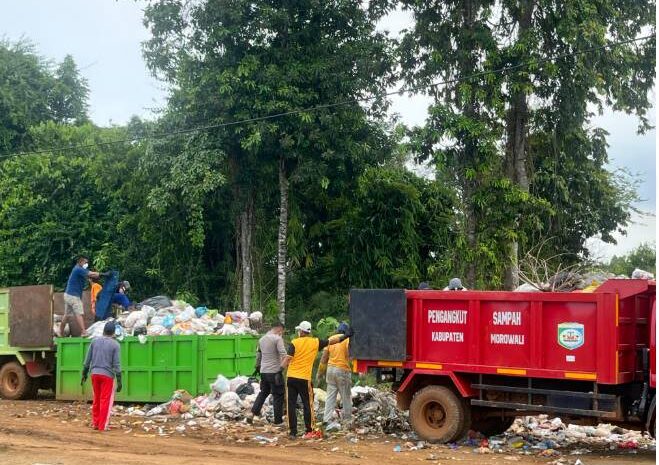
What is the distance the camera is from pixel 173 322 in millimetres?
15383

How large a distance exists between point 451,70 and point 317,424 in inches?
388

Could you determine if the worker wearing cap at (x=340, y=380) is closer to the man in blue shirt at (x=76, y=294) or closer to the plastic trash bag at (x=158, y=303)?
the plastic trash bag at (x=158, y=303)

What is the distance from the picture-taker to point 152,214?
2366cm

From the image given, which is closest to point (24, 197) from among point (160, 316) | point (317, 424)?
point (160, 316)

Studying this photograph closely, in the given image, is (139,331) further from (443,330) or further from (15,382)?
(443,330)

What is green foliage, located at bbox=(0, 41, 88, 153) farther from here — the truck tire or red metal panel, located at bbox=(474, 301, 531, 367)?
red metal panel, located at bbox=(474, 301, 531, 367)

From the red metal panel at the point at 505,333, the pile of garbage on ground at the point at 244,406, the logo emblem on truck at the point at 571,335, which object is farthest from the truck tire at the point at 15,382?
the logo emblem on truck at the point at 571,335

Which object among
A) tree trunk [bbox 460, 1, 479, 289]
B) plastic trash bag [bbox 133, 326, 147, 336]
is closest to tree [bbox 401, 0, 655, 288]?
tree trunk [bbox 460, 1, 479, 289]

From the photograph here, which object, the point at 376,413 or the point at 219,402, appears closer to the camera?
the point at 376,413

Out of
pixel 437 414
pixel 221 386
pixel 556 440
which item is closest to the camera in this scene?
pixel 437 414

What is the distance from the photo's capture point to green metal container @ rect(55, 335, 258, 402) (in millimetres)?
14375

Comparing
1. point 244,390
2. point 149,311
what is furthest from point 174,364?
point 149,311

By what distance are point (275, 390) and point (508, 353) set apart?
3.55m

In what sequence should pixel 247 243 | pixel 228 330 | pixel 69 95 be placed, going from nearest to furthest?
pixel 228 330, pixel 247 243, pixel 69 95
